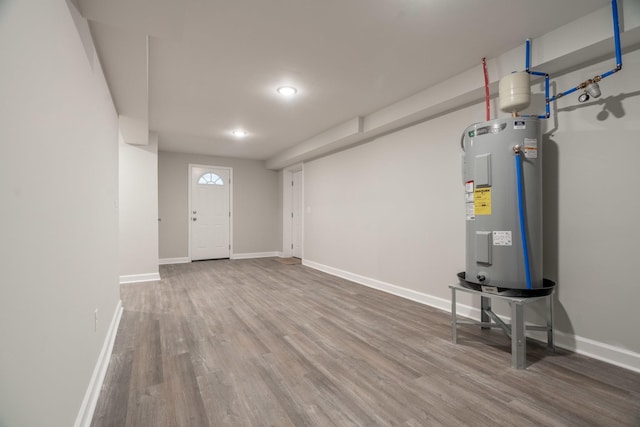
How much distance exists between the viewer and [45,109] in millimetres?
1112

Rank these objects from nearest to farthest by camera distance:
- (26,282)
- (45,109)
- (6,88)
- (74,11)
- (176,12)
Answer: (6,88) → (26,282) → (45,109) → (74,11) → (176,12)

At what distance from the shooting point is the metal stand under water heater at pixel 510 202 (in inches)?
87.2

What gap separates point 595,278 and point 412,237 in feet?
5.90

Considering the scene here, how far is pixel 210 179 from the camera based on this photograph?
705 centimetres

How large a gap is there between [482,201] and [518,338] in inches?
40.7

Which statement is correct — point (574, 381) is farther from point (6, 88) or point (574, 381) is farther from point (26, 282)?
point (6, 88)

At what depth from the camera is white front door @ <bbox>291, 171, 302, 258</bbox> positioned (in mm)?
7414

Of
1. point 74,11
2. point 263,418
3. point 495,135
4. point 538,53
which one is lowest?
point 263,418

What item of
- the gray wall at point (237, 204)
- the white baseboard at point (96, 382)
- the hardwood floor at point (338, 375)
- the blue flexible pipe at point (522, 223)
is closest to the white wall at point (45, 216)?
the white baseboard at point (96, 382)

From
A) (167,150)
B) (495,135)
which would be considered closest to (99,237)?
(495,135)

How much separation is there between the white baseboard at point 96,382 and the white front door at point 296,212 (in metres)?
4.89

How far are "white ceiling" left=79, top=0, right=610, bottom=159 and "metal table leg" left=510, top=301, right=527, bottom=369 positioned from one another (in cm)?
206

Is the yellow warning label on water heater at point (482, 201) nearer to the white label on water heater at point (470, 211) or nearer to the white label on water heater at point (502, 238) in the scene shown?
the white label on water heater at point (470, 211)

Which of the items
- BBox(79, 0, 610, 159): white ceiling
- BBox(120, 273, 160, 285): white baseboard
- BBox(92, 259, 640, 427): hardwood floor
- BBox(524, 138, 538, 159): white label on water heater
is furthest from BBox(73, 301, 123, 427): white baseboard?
BBox(524, 138, 538, 159): white label on water heater
